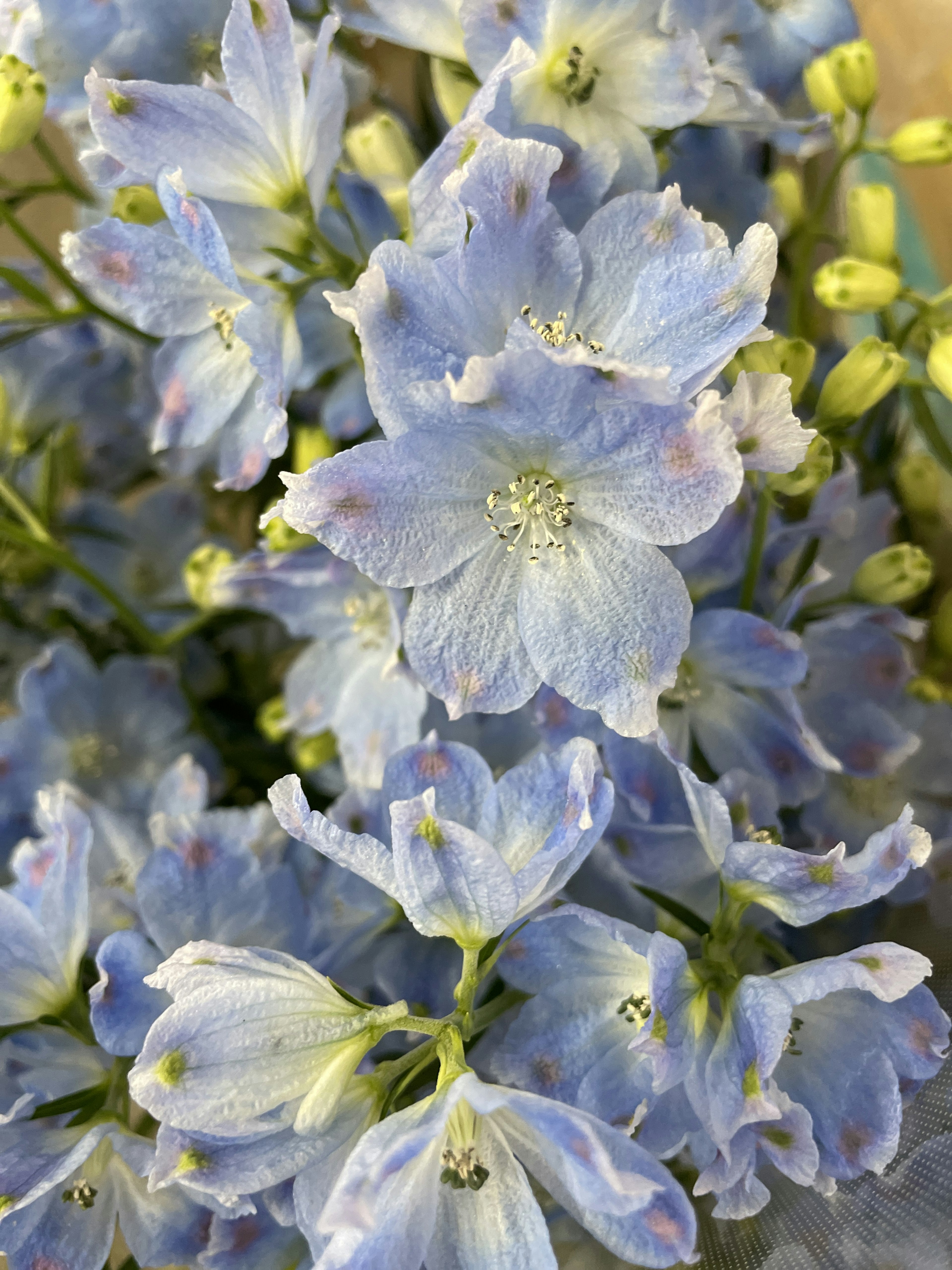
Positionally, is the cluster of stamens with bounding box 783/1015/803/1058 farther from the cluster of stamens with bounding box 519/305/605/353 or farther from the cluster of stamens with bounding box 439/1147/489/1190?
the cluster of stamens with bounding box 519/305/605/353

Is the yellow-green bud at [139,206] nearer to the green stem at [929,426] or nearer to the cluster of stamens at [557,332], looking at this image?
the cluster of stamens at [557,332]

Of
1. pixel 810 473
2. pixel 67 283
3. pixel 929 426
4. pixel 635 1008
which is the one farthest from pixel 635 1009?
pixel 67 283

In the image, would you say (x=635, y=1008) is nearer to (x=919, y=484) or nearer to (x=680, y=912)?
(x=680, y=912)

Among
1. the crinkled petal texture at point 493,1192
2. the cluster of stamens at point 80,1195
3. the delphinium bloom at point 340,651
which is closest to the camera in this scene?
the crinkled petal texture at point 493,1192

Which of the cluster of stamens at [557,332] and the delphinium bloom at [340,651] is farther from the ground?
the cluster of stamens at [557,332]

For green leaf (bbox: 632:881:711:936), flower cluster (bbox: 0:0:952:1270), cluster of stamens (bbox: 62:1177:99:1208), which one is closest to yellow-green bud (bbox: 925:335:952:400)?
flower cluster (bbox: 0:0:952:1270)

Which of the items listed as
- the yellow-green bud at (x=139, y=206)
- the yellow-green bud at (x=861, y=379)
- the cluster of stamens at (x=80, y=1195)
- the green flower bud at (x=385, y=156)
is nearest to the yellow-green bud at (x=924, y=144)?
the yellow-green bud at (x=861, y=379)
